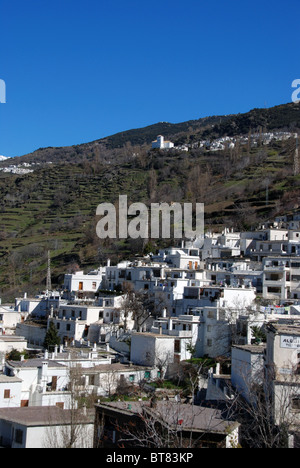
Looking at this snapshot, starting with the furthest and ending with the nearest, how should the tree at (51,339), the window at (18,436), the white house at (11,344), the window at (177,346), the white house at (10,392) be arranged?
the tree at (51,339)
the white house at (11,344)
the window at (177,346)
the white house at (10,392)
the window at (18,436)

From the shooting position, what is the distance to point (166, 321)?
110 ft

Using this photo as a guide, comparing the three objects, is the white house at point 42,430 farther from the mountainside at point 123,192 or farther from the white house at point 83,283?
the mountainside at point 123,192

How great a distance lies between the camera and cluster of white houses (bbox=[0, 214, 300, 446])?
2330cm

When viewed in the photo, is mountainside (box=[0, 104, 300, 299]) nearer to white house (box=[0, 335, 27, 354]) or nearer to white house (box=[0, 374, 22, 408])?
white house (box=[0, 335, 27, 354])

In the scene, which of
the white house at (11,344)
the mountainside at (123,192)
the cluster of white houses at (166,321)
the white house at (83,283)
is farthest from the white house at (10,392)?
the mountainside at (123,192)

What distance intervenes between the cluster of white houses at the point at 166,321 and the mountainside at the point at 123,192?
11278 mm

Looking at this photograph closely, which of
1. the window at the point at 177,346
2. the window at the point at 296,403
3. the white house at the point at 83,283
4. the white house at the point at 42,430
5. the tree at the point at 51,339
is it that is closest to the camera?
the white house at the point at 42,430

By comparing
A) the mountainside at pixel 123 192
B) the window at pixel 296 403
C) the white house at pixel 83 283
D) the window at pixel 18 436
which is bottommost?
the window at pixel 18 436

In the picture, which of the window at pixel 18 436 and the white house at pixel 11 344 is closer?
the window at pixel 18 436

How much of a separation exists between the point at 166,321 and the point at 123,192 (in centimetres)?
6229

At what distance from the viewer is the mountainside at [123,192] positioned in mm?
64375

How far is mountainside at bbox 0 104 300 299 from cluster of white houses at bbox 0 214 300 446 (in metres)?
11.3
